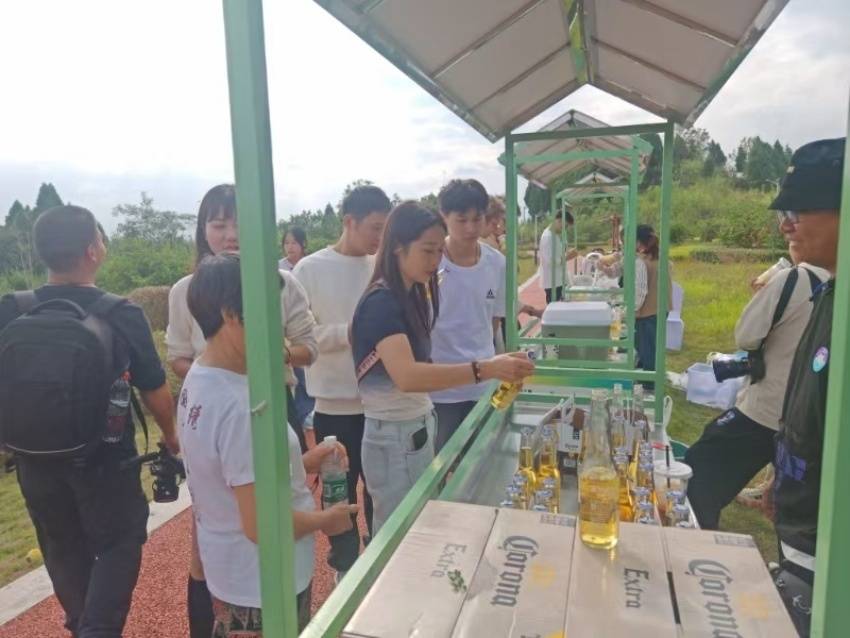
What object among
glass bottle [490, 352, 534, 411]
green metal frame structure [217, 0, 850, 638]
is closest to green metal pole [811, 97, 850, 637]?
green metal frame structure [217, 0, 850, 638]

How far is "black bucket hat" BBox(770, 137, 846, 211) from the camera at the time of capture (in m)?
1.48

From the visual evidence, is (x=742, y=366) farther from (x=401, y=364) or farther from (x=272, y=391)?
(x=272, y=391)

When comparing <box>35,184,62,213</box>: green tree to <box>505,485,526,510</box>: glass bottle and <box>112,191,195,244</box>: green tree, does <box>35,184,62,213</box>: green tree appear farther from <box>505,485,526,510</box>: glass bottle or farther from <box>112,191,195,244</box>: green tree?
<box>505,485,526,510</box>: glass bottle

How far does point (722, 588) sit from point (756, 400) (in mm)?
1697

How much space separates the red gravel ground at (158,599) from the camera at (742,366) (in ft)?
6.99

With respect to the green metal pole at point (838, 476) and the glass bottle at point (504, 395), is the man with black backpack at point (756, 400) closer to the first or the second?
the glass bottle at point (504, 395)

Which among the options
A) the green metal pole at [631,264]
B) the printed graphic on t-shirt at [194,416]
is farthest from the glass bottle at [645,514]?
the green metal pole at [631,264]

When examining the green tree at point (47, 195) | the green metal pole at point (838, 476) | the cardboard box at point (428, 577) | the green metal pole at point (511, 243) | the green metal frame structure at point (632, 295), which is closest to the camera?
the green metal pole at point (838, 476)

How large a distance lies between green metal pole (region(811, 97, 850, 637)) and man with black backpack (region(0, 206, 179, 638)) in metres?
1.96

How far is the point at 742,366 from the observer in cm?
253

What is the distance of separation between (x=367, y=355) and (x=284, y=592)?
1.01 meters

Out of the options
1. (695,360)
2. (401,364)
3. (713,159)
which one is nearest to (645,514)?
(401,364)

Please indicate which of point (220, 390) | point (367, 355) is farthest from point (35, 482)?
point (367, 355)

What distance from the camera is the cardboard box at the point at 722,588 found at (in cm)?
91
